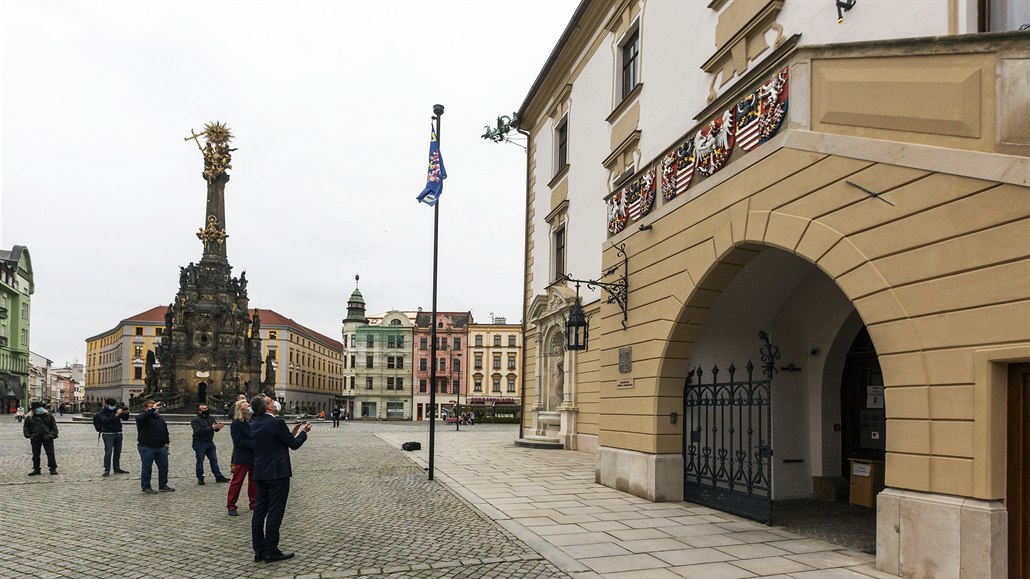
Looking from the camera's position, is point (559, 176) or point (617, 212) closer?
point (617, 212)

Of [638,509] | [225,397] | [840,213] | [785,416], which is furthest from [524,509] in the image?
[225,397]

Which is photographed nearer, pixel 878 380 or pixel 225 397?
pixel 878 380

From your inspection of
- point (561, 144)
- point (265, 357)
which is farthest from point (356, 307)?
point (561, 144)

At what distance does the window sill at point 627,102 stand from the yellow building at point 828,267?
86 mm

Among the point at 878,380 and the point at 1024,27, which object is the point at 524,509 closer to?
the point at 878,380

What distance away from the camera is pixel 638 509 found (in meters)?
9.96

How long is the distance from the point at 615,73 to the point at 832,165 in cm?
971

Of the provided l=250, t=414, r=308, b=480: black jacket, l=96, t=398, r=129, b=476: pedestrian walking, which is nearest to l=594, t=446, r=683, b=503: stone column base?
l=250, t=414, r=308, b=480: black jacket

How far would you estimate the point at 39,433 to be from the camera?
14031 millimetres

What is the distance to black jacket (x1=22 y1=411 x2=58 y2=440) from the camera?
14.0 m

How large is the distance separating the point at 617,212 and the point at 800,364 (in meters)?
4.31

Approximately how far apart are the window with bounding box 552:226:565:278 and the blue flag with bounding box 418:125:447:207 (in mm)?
8425

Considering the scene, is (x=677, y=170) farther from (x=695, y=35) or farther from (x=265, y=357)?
(x=265, y=357)

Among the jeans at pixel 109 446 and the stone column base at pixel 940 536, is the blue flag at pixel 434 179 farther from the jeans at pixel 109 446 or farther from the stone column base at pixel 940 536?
the stone column base at pixel 940 536
